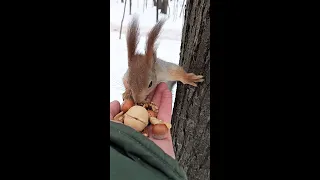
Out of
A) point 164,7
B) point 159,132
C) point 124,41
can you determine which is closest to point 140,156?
point 159,132

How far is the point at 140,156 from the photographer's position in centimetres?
51

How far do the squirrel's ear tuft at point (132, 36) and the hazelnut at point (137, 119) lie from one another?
0.19 m

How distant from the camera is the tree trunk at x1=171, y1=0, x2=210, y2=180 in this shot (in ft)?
2.90

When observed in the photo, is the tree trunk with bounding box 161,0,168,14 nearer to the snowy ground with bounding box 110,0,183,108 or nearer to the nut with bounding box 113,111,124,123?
the snowy ground with bounding box 110,0,183,108

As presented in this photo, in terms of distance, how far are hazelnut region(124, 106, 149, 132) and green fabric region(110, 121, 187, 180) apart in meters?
0.23

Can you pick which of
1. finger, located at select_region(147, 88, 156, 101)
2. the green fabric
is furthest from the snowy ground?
the green fabric

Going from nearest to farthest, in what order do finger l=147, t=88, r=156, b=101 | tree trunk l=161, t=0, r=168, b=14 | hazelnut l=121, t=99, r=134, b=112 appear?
1. hazelnut l=121, t=99, r=134, b=112
2. finger l=147, t=88, r=156, b=101
3. tree trunk l=161, t=0, r=168, b=14

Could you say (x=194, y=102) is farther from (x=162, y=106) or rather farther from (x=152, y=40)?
(x=152, y=40)

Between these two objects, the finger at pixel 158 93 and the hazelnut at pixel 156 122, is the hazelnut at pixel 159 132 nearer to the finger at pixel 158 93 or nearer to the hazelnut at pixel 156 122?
the hazelnut at pixel 156 122

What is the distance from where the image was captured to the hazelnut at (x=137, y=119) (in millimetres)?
771

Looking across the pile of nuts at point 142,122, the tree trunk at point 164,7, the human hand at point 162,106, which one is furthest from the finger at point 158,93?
the tree trunk at point 164,7
